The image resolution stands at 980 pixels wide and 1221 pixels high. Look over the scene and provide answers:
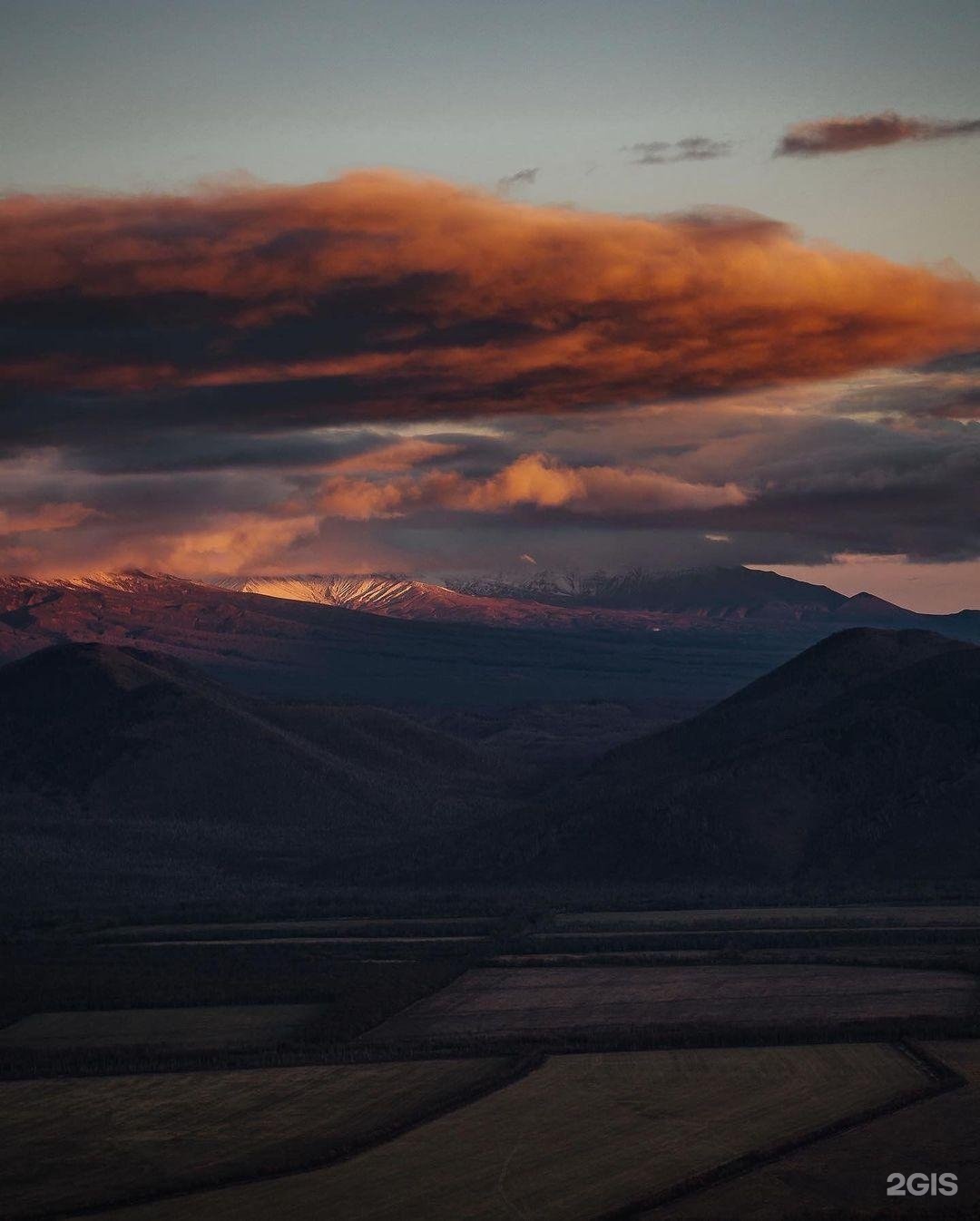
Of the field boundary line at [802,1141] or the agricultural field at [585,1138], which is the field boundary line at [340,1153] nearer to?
the agricultural field at [585,1138]

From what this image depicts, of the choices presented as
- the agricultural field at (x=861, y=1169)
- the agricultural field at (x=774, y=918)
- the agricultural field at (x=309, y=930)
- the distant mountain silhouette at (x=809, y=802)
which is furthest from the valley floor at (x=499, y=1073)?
the distant mountain silhouette at (x=809, y=802)

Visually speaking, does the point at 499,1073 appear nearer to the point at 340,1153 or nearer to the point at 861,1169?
the point at 340,1153

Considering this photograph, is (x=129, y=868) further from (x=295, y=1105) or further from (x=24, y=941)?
(x=295, y=1105)

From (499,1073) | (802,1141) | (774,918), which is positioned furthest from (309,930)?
(802,1141)

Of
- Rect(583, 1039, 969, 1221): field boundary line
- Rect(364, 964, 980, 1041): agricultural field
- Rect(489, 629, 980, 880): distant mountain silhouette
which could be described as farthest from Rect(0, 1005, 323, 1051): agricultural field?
Rect(489, 629, 980, 880): distant mountain silhouette

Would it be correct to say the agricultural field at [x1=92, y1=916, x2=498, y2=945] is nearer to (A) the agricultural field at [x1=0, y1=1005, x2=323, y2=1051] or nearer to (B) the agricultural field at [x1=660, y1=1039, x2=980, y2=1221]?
(A) the agricultural field at [x1=0, y1=1005, x2=323, y2=1051]

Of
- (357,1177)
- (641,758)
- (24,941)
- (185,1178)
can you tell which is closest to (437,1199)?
(357,1177)
